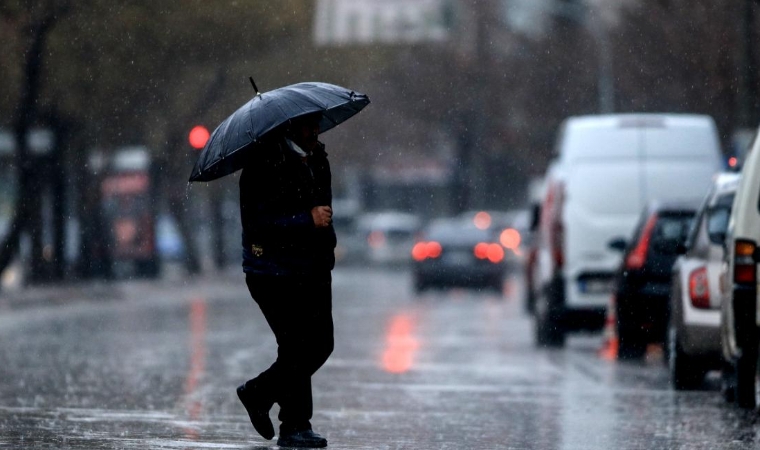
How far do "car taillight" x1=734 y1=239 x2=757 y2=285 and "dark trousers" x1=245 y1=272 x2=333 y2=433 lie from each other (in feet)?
11.2

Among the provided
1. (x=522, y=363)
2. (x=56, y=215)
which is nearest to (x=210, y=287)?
(x=56, y=215)

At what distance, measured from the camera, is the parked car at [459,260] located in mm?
36000

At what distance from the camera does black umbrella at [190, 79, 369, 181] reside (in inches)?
338

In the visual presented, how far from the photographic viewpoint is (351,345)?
63.3 ft

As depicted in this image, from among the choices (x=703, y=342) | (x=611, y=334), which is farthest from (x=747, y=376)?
(x=611, y=334)

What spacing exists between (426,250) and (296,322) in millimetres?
27720

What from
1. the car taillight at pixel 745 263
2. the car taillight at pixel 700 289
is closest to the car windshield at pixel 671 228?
the car taillight at pixel 700 289

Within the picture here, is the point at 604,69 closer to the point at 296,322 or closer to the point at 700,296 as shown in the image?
the point at 700,296

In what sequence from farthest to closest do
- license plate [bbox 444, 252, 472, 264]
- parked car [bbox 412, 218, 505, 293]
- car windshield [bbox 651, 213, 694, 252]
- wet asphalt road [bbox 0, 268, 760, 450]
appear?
1. license plate [bbox 444, 252, 472, 264]
2. parked car [bbox 412, 218, 505, 293]
3. car windshield [bbox 651, 213, 694, 252]
4. wet asphalt road [bbox 0, 268, 760, 450]

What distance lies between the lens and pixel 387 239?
209 feet

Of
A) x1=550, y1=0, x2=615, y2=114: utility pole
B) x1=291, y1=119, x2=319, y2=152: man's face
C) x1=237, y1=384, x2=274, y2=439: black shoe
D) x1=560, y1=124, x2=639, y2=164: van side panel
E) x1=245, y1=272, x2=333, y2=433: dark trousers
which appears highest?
x1=550, y1=0, x2=615, y2=114: utility pole

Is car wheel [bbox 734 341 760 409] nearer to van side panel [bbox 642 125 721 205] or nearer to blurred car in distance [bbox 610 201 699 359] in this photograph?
blurred car in distance [bbox 610 201 699 359]

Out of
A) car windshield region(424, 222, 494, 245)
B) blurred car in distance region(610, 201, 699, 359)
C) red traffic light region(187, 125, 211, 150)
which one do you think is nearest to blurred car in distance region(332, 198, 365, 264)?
car windshield region(424, 222, 494, 245)

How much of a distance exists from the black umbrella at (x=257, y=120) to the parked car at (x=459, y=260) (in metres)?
27.0
